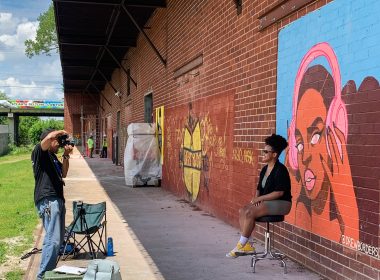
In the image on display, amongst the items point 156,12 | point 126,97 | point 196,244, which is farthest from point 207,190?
point 126,97

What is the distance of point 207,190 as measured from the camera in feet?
31.1

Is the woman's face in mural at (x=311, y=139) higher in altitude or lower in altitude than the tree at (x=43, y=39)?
lower

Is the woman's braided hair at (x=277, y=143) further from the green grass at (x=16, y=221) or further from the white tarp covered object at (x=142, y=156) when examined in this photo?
the white tarp covered object at (x=142, y=156)

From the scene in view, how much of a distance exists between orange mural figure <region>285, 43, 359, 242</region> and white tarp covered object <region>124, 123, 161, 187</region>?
8516 mm

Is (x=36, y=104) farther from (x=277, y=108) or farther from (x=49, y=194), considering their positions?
(x=49, y=194)

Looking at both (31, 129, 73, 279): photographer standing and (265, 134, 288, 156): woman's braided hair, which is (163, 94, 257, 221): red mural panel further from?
(31, 129, 73, 279): photographer standing

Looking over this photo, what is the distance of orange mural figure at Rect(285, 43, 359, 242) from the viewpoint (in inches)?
184

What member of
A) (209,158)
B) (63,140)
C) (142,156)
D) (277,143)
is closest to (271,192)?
(277,143)

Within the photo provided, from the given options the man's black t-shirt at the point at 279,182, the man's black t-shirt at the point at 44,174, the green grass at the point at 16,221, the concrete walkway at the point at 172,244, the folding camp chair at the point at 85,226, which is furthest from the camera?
the green grass at the point at 16,221

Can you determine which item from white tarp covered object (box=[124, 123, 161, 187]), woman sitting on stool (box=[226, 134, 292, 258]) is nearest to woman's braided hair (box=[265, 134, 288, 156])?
woman sitting on stool (box=[226, 134, 292, 258])

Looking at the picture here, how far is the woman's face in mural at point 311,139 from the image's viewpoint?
512cm

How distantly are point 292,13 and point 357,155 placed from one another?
89.4 inches

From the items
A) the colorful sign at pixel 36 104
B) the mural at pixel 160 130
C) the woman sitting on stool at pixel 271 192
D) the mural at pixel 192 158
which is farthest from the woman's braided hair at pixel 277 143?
the colorful sign at pixel 36 104

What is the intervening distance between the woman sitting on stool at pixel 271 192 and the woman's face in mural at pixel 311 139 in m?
0.26
